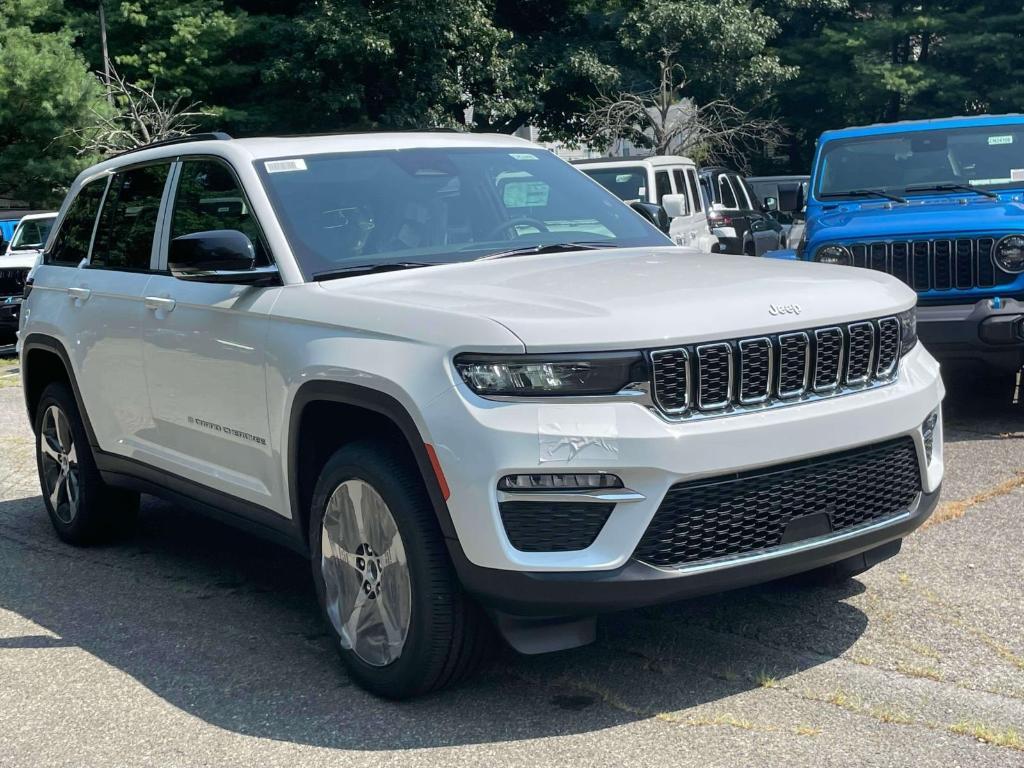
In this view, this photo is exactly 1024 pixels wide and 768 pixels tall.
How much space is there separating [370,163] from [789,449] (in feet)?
7.33

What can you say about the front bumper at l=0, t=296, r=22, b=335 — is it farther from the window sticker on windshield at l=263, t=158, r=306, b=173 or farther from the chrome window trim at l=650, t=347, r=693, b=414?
the chrome window trim at l=650, t=347, r=693, b=414

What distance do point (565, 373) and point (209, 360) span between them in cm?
184

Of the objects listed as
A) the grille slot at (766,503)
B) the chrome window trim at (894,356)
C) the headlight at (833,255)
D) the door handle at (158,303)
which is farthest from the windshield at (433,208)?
the headlight at (833,255)

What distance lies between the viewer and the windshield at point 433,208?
5094 mm

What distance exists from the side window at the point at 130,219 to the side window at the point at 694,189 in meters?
10.7

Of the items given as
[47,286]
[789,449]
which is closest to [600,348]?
[789,449]

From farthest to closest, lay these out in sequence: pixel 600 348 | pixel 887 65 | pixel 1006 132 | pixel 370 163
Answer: pixel 887 65
pixel 1006 132
pixel 370 163
pixel 600 348

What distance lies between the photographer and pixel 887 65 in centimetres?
3925

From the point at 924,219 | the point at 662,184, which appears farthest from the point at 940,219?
the point at 662,184

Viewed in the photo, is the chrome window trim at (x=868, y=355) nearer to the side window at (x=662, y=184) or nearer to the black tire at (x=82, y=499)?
the black tire at (x=82, y=499)

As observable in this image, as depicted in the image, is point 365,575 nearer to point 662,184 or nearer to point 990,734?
point 990,734

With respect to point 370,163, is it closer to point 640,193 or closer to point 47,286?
point 47,286

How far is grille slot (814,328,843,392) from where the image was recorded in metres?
4.29

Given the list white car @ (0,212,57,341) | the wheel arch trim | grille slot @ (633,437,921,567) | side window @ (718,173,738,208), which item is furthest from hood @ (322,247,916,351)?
side window @ (718,173,738,208)
